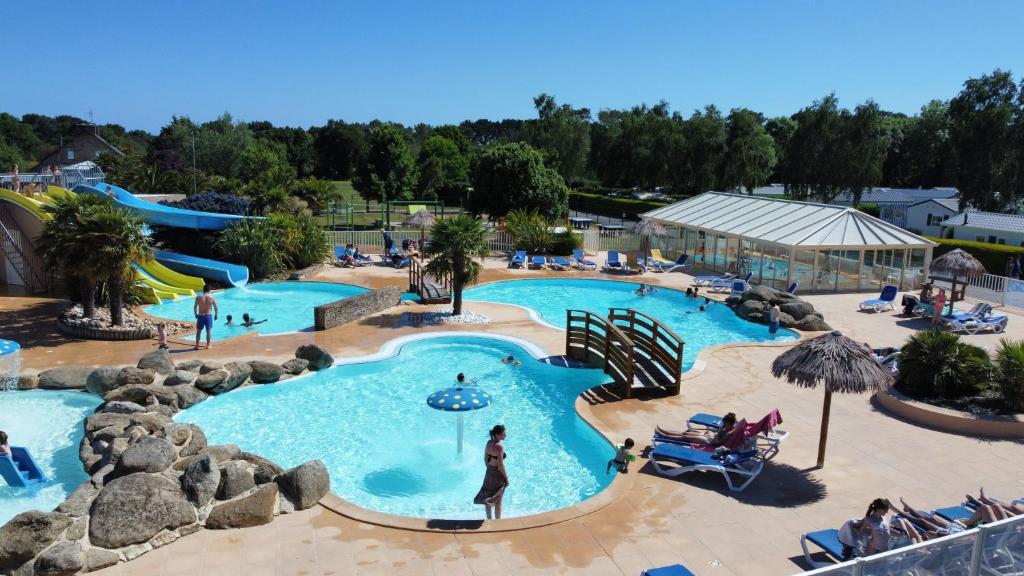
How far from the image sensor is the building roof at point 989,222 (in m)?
32.1

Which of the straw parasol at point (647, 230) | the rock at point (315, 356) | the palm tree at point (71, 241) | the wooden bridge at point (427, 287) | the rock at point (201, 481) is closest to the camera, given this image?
the rock at point (201, 481)

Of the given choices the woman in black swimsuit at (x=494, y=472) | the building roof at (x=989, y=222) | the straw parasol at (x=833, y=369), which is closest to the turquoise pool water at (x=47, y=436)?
the woman in black swimsuit at (x=494, y=472)

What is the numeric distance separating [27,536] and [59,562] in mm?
481

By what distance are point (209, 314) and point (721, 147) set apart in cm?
4428

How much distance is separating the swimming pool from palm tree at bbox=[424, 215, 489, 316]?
12.4ft

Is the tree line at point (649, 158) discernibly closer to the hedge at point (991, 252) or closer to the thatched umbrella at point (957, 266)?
the hedge at point (991, 252)

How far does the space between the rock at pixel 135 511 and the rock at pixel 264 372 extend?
5625mm

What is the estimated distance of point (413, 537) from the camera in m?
8.19

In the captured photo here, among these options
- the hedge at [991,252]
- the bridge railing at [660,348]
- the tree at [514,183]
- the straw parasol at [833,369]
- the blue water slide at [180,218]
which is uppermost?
the tree at [514,183]

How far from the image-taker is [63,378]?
13.5m

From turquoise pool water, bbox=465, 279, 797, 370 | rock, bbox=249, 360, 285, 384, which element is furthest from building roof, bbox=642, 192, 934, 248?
rock, bbox=249, 360, 285, 384

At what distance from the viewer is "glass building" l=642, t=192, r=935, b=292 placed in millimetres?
23719

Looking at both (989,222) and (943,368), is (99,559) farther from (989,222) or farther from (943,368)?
(989,222)

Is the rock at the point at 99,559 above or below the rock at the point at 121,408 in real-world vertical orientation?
below
